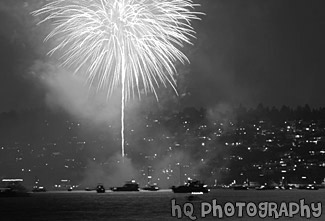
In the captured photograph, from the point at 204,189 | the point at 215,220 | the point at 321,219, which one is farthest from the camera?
the point at 204,189

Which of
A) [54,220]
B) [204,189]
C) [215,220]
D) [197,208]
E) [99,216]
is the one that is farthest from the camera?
[204,189]

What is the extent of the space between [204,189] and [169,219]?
9630cm

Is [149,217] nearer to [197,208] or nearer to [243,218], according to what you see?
[243,218]

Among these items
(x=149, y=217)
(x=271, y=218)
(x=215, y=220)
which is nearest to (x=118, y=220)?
(x=149, y=217)

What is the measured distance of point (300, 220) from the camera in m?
93.6

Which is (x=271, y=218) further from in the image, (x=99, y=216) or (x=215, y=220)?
(x=99, y=216)

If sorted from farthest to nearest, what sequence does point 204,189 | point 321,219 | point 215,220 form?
point 204,189, point 215,220, point 321,219

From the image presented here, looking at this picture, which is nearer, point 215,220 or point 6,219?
point 215,220

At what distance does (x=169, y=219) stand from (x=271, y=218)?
1502 cm

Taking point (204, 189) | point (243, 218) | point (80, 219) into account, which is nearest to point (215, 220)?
point (243, 218)

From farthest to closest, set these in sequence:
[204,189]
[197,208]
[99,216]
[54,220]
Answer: [204,189] → [197,208] → [99,216] → [54,220]

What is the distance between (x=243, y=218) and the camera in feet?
334

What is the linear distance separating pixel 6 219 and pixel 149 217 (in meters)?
22.6

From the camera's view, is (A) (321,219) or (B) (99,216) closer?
(A) (321,219)
